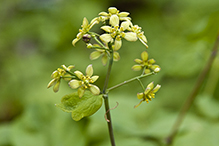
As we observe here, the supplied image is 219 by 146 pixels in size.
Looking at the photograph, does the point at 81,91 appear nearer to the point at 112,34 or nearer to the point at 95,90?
the point at 95,90

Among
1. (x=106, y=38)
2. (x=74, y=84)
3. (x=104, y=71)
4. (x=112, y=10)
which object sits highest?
(x=112, y=10)

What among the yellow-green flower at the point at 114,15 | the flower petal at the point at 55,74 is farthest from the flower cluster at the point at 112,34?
the flower petal at the point at 55,74

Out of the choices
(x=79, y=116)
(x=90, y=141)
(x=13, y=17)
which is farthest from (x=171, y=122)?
(x=13, y=17)

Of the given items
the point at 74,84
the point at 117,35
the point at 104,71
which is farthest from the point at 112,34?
the point at 104,71

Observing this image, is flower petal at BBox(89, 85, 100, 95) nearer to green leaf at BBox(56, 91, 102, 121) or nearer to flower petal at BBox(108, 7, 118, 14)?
green leaf at BBox(56, 91, 102, 121)

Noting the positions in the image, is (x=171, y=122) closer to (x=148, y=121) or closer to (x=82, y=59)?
(x=148, y=121)
